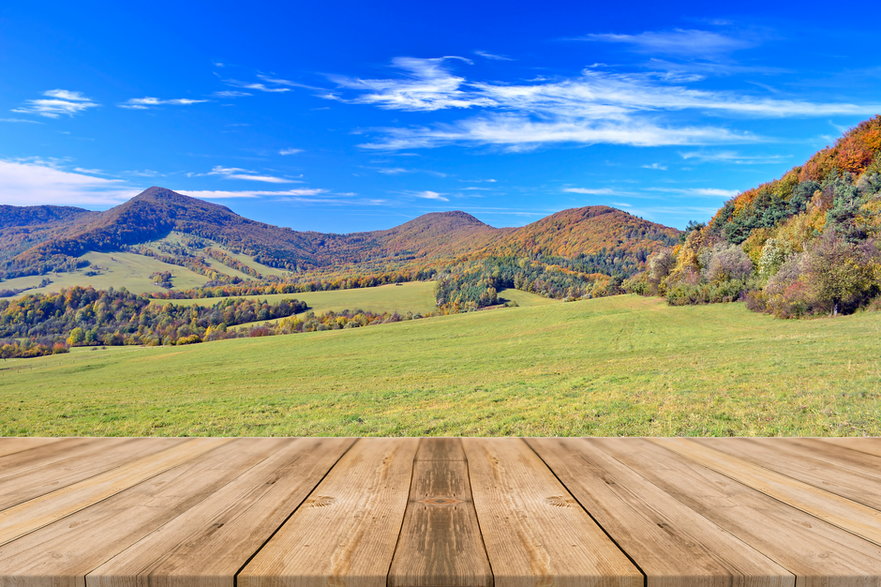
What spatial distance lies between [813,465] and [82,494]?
112 inches

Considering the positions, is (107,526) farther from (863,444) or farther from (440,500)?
(863,444)

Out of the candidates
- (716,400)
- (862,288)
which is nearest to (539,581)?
(716,400)

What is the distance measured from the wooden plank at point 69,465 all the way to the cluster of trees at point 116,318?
72.1 meters

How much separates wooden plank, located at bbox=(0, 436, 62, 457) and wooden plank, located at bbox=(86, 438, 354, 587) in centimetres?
152

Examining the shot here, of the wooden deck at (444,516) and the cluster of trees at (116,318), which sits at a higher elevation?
the wooden deck at (444,516)

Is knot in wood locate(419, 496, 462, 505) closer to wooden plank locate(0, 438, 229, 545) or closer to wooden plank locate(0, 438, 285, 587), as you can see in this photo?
wooden plank locate(0, 438, 285, 587)

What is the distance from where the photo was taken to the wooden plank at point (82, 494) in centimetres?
137

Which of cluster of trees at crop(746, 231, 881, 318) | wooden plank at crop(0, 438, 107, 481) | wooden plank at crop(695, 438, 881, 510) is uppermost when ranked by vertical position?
cluster of trees at crop(746, 231, 881, 318)

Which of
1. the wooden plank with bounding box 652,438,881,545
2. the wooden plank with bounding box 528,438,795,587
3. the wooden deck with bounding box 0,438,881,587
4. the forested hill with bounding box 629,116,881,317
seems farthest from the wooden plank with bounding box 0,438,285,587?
the forested hill with bounding box 629,116,881,317

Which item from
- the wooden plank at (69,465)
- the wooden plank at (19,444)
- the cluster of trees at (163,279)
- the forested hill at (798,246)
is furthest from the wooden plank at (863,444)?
the cluster of trees at (163,279)

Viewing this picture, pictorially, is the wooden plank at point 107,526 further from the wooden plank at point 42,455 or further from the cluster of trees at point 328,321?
the cluster of trees at point 328,321

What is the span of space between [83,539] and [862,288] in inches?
1542

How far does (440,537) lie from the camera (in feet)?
3.98

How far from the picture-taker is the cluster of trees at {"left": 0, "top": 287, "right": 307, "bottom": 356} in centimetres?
7406
